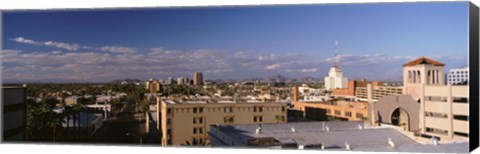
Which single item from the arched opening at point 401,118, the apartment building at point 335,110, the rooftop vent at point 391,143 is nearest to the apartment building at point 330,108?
the apartment building at point 335,110

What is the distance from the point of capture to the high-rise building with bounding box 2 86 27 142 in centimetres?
1123

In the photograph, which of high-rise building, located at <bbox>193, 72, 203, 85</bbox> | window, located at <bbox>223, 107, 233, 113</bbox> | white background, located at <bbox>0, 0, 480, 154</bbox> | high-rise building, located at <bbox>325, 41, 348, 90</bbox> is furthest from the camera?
window, located at <bbox>223, 107, 233, 113</bbox>

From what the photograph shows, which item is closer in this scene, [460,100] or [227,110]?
[460,100]

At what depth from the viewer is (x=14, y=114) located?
11492mm

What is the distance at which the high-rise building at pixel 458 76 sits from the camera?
9195 mm

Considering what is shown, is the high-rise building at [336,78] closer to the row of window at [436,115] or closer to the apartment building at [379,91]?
the apartment building at [379,91]

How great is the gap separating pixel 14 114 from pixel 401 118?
6.27 m

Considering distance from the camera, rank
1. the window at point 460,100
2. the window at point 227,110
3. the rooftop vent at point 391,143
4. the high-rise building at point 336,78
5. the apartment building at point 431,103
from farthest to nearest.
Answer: the window at point 227,110
the high-rise building at point 336,78
the rooftop vent at point 391,143
the apartment building at point 431,103
the window at point 460,100

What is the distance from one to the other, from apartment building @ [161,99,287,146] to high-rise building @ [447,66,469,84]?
9.68ft

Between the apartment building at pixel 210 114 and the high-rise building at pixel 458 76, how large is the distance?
9.68 feet

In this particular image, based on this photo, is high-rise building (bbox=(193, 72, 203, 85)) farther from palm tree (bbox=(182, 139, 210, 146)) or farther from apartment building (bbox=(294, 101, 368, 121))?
apartment building (bbox=(294, 101, 368, 121))

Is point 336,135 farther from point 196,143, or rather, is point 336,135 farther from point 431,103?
point 196,143

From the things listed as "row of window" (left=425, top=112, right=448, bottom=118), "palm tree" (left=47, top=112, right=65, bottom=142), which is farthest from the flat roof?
"palm tree" (left=47, top=112, right=65, bottom=142)

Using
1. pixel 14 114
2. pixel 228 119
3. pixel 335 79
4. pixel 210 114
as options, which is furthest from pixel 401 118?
pixel 14 114
